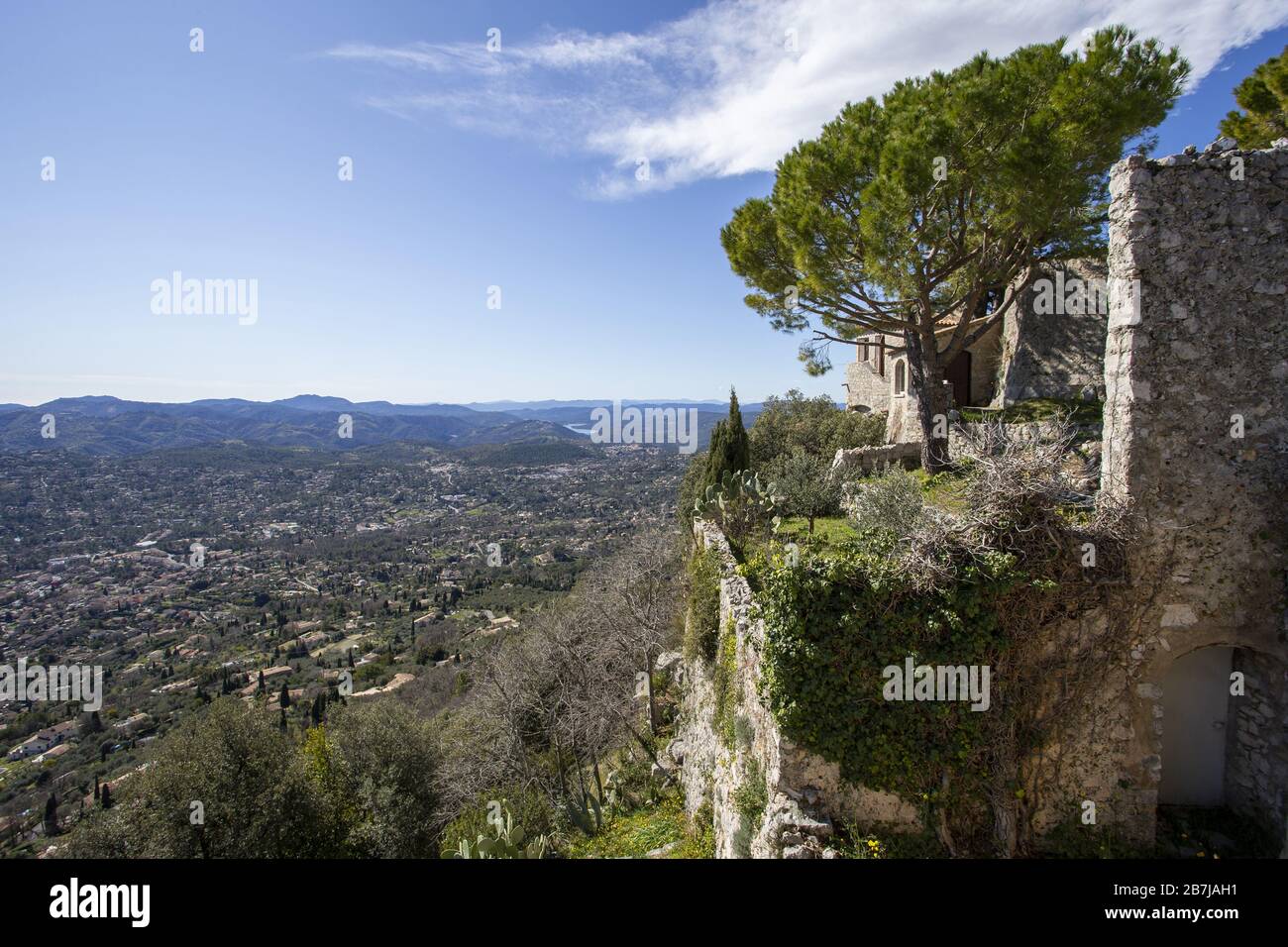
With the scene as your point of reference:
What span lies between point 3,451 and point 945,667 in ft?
244

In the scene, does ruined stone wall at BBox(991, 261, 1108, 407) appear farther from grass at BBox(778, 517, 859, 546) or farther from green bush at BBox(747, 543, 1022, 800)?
green bush at BBox(747, 543, 1022, 800)

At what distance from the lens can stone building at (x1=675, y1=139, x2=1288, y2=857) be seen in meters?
4.93

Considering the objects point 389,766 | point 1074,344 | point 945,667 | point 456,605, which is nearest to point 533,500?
point 456,605

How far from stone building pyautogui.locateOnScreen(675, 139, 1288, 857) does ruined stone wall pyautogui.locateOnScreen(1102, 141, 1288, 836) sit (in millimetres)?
12

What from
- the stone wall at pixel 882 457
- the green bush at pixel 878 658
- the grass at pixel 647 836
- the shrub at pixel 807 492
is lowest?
the grass at pixel 647 836

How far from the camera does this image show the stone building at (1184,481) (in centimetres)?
493

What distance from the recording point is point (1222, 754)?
5.56 meters

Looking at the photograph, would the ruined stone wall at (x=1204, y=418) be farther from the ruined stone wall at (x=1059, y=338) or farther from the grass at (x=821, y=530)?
the ruined stone wall at (x=1059, y=338)

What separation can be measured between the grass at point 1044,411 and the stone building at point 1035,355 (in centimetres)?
58

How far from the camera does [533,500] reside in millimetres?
58031

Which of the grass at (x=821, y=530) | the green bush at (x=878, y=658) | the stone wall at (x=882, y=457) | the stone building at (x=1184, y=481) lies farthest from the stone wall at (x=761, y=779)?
the stone wall at (x=882, y=457)

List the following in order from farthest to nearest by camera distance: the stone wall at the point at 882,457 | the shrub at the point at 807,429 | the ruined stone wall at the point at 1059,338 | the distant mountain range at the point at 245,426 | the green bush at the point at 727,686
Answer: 1. the distant mountain range at the point at 245,426
2. the shrub at the point at 807,429
3. the ruined stone wall at the point at 1059,338
4. the stone wall at the point at 882,457
5. the green bush at the point at 727,686

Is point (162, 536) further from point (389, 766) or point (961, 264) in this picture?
point (961, 264)
